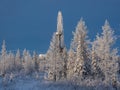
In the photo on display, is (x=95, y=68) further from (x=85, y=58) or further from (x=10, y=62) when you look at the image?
(x=10, y=62)

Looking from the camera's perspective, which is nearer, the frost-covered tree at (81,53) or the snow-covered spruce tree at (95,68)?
the frost-covered tree at (81,53)

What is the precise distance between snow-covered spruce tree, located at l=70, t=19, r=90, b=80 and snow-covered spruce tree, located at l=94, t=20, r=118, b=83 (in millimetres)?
3237

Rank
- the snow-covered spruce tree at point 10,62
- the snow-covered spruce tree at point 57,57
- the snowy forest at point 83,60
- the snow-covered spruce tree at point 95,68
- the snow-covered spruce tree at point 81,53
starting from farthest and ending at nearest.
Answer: the snow-covered spruce tree at point 10,62 → the snow-covered spruce tree at point 57,57 → the snow-covered spruce tree at point 95,68 → the snow-covered spruce tree at point 81,53 → the snowy forest at point 83,60

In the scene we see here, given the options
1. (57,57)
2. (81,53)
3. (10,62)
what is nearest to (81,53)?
(81,53)

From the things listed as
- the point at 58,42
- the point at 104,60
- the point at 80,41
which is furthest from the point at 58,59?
the point at 104,60

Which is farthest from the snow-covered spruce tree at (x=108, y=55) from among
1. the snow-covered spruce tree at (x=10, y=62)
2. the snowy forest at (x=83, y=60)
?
the snow-covered spruce tree at (x=10, y=62)

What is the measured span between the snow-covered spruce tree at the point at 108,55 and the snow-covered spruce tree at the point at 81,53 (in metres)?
3.24

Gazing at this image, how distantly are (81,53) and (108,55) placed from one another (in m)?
4.75

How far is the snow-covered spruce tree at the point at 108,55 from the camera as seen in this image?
39.1 metres

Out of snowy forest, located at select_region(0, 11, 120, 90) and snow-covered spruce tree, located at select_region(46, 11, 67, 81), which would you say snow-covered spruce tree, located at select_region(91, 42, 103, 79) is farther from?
snow-covered spruce tree, located at select_region(46, 11, 67, 81)

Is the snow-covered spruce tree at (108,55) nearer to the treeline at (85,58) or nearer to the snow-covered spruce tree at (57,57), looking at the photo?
the treeline at (85,58)

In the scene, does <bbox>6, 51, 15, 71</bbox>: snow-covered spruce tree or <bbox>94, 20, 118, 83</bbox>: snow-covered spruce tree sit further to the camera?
<bbox>6, 51, 15, 71</bbox>: snow-covered spruce tree

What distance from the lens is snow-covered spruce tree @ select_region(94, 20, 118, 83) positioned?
128 ft

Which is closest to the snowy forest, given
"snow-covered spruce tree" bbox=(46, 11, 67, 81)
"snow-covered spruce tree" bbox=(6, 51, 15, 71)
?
"snow-covered spruce tree" bbox=(46, 11, 67, 81)
